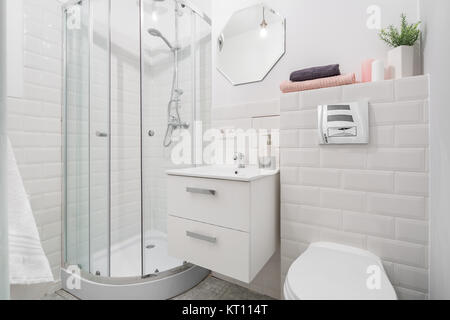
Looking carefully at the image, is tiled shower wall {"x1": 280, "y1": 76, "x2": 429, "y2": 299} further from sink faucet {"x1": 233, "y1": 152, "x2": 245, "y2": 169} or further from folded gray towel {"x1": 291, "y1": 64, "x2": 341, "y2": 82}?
sink faucet {"x1": 233, "y1": 152, "x2": 245, "y2": 169}

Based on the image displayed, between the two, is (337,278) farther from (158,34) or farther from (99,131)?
(158,34)

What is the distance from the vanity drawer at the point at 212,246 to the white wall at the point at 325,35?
906 mm

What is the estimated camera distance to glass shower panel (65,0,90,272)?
1.54m

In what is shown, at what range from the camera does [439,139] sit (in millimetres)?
793

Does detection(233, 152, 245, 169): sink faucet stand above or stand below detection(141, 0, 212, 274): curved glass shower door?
below

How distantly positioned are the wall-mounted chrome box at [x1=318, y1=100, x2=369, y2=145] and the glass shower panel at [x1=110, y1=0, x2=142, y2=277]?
3.91ft

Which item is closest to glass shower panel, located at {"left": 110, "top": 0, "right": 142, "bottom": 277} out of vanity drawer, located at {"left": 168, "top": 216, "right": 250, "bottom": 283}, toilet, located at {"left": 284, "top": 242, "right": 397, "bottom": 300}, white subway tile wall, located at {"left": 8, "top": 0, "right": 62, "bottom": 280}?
white subway tile wall, located at {"left": 8, "top": 0, "right": 62, "bottom": 280}

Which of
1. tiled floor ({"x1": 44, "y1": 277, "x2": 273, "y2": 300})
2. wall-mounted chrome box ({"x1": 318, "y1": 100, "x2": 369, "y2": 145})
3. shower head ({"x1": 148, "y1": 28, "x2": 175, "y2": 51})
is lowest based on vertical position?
tiled floor ({"x1": 44, "y1": 277, "x2": 273, "y2": 300})

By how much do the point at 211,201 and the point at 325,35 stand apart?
44.9 inches

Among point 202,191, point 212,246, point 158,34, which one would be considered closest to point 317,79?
point 202,191

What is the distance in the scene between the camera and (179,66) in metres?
1.82

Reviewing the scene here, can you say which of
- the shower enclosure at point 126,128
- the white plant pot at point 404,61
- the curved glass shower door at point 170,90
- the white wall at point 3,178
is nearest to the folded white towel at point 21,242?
the white wall at point 3,178

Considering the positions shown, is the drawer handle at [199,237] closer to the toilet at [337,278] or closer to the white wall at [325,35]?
the toilet at [337,278]

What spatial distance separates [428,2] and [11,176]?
1569 millimetres
